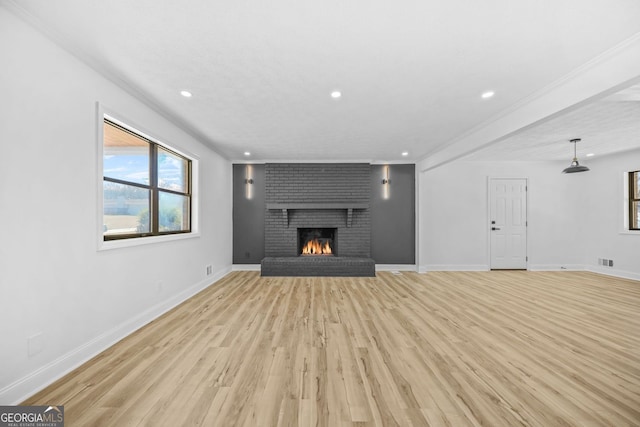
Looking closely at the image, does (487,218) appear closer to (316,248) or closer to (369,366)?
(316,248)

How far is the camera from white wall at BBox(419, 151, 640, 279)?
606cm

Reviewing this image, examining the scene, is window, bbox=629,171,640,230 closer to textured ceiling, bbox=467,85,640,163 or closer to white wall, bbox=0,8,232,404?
textured ceiling, bbox=467,85,640,163

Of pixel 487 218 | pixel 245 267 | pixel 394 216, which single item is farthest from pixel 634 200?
pixel 245 267

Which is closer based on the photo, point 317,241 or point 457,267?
point 457,267

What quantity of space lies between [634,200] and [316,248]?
6828mm

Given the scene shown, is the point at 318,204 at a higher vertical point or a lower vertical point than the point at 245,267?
higher

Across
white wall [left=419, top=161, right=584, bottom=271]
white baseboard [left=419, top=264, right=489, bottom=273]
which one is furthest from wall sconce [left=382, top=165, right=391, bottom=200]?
white baseboard [left=419, top=264, right=489, bottom=273]

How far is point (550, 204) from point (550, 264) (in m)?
1.45

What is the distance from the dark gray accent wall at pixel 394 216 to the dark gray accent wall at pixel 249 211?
2.66 metres

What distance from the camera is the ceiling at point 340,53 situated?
1631 mm

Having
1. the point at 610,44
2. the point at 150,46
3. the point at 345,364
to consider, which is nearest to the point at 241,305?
the point at 345,364

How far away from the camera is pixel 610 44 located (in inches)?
75.5

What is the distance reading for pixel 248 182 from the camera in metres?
6.06

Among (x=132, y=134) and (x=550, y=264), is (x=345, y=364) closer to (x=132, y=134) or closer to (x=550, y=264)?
(x=132, y=134)
